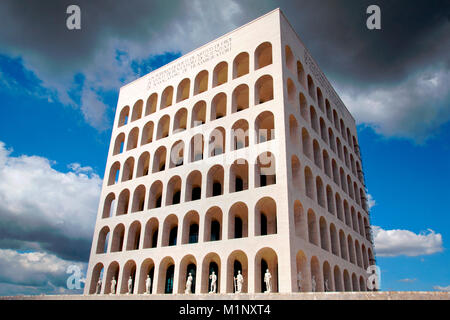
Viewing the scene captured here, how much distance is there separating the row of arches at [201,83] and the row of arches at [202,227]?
11.7m

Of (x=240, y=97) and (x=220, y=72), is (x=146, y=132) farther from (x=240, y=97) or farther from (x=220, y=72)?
(x=240, y=97)

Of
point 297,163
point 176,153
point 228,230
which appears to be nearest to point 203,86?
point 176,153

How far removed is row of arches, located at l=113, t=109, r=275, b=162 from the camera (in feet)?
86.4

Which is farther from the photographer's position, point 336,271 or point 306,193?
point 336,271

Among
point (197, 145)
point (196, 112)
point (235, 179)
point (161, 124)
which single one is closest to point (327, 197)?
point (235, 179)

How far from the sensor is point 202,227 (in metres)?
25.1

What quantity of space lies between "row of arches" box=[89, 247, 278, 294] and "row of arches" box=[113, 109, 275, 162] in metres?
8.42

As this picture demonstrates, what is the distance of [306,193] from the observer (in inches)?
1034

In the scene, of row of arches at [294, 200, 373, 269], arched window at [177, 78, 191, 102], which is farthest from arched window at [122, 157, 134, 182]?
row of arches at [294, 200, 373, 269]

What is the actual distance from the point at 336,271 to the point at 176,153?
17292mm

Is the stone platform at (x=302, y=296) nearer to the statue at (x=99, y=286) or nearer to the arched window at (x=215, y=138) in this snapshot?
the statue at (x=99, y=286)

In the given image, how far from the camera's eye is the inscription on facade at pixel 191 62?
31580 mm
